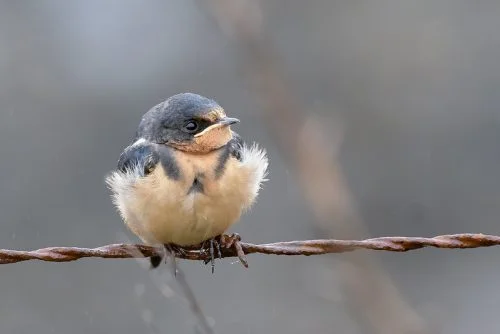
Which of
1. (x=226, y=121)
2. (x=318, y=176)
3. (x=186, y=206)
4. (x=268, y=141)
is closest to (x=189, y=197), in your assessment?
(x=186, y=206)

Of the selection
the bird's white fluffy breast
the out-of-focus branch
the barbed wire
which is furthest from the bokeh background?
the out-of-focus branch

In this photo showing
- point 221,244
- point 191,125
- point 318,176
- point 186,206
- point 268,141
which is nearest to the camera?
point 318,176

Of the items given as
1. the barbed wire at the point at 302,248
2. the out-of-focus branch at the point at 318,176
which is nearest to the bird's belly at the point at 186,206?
the barbed wire at the point at 302,248

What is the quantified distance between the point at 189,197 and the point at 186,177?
0.26ft

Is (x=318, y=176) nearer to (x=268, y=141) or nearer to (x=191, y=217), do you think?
(x=191, y=217)

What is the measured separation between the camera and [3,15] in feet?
35.1

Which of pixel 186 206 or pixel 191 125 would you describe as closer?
pixel 186 206

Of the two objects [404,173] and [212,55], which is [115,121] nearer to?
[212,55]

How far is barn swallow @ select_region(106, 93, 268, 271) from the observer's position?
3.99 m

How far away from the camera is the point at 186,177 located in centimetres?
404

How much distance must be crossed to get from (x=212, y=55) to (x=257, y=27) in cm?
756

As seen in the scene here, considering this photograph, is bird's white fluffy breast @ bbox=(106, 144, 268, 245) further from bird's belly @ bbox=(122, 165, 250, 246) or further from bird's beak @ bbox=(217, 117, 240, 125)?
bird's beak @ bbox=(217, 117, 240, 125)

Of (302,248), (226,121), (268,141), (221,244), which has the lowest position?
(302,248)

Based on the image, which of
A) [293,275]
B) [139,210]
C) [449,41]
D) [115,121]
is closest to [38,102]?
[115,121]
